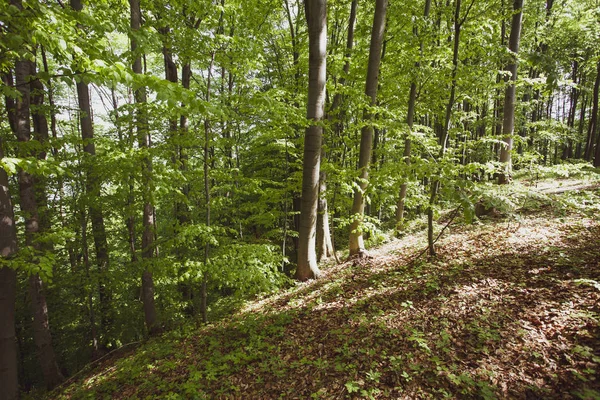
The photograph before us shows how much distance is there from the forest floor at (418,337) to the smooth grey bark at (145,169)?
→ 3.65 ft

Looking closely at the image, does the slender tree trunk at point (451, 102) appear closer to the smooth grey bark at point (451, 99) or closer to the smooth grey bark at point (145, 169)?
the smooth grey bark at point (451, 99)

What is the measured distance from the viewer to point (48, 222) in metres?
7.95

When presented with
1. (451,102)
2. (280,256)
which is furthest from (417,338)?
(451,102)

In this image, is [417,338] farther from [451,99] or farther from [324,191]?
[324,191]

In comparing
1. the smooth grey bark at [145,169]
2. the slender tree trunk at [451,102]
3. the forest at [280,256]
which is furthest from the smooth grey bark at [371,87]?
the smooth grey bark at [145,169]

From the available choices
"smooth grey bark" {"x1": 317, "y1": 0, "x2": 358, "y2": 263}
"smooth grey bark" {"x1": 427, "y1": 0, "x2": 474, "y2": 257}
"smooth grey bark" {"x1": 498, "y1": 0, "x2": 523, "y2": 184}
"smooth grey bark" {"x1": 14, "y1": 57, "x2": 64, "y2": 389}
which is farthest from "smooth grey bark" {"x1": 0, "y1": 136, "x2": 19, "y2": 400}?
"smooth grey bark" {"x1": 498, "y1": 0, "x2": 523, "y2": 184}

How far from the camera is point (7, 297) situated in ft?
12.4

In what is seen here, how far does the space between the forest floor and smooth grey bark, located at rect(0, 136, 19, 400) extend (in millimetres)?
1457

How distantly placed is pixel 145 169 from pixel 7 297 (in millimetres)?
2701

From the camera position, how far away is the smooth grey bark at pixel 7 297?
3635 mm

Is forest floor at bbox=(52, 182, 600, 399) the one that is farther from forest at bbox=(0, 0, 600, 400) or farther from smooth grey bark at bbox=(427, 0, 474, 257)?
smooth grey bark at bbox=(427, 0, 474, 257)

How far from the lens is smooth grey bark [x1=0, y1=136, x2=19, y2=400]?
363 cm

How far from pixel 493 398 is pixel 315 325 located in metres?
2.86

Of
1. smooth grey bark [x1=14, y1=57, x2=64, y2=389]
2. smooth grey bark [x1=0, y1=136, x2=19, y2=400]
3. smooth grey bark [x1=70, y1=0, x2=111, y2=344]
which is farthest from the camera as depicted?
smooth grey bark [x1=70, y1=0, x2=111, y2=344]
